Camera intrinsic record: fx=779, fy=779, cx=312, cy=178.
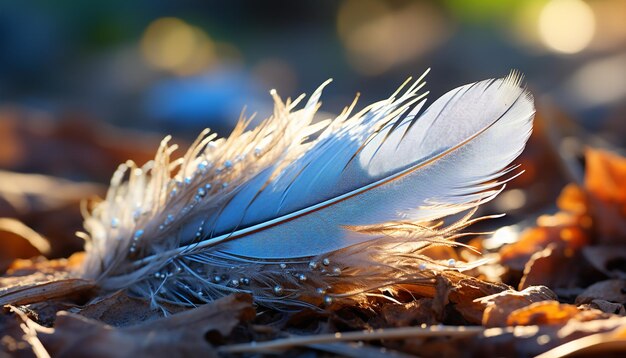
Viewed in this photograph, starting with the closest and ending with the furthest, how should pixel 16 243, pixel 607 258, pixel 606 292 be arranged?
pixel 606 292 → pixel 607 258 → pixel 16 243

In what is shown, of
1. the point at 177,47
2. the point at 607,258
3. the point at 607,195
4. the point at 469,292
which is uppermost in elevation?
the point at 177,47

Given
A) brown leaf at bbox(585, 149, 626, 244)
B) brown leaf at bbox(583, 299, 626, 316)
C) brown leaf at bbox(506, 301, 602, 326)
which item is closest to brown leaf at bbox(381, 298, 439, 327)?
brown leaf at bbox(506, 301, 602, 326)

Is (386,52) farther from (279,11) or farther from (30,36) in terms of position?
(30,36)

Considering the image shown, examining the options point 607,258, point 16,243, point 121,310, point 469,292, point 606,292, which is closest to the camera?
point 469,292

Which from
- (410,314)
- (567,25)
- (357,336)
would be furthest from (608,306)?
(567,25)

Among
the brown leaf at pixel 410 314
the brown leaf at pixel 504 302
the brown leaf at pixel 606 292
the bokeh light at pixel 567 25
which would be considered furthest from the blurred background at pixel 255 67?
the brown leaf at pixel 410 314

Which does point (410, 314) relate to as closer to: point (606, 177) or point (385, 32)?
point (606, 177)

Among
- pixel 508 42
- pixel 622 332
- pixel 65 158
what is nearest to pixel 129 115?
pixel 65 158
